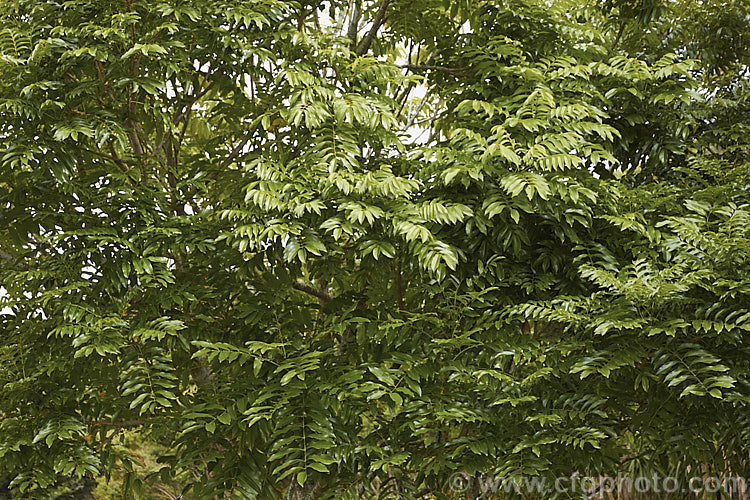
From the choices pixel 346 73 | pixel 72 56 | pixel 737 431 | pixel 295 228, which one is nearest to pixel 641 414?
pixel 737 431

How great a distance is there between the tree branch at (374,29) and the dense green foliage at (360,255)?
0.87 feet

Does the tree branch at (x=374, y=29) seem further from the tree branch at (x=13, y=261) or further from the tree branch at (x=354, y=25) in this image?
the tree branch at (x=13, y=261)

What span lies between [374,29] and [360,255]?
1.25m

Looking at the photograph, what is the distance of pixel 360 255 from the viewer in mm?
3252

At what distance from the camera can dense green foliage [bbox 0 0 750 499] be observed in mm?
2801

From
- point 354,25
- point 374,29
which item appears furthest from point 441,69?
point 354,25

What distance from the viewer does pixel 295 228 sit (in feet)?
8.96

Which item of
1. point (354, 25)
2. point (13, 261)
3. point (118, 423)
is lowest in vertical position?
point (118, 423)

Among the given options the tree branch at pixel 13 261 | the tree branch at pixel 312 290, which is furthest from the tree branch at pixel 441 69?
the tree branch at pixel 13 261

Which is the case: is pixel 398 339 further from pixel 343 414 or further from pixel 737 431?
pixel 737 431

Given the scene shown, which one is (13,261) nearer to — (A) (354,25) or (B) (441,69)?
(A) (354,25)

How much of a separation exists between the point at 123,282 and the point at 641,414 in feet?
7.22

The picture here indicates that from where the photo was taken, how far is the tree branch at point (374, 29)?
3692mm

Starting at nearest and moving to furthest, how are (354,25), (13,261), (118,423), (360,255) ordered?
(360,255)
(118,423)
(13,261)
(354,25)
